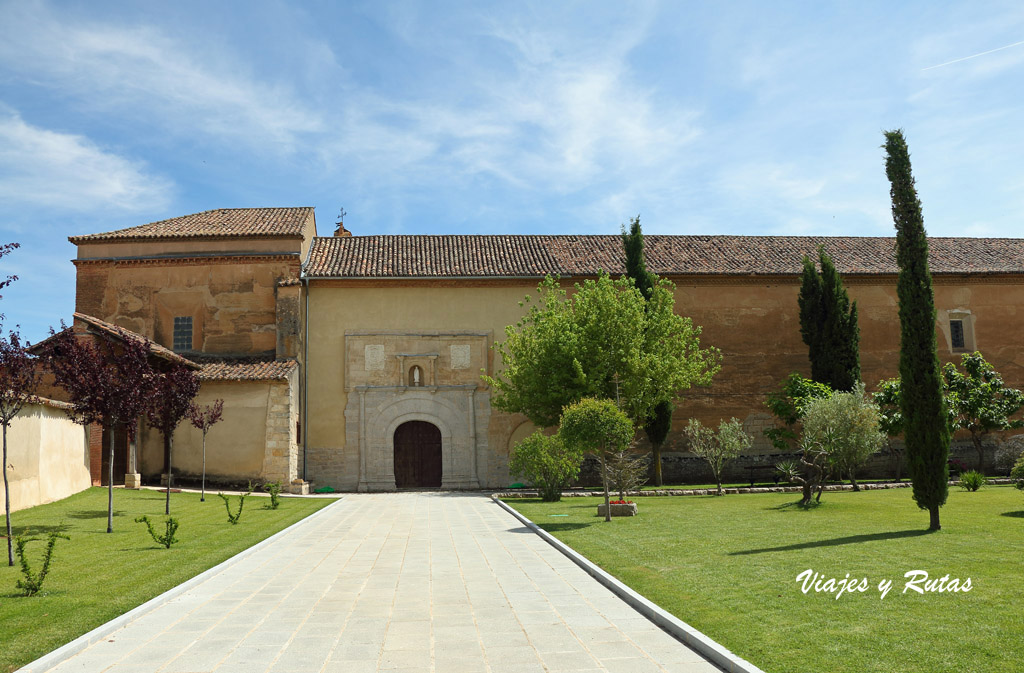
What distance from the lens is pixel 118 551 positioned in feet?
37.8

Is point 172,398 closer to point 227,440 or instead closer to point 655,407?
point 227,440

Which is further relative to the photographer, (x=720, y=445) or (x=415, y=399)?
(x=415, y=399)

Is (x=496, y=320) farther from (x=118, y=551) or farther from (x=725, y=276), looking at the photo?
(x=118, y=551)

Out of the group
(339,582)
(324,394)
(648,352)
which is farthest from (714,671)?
(324,394)

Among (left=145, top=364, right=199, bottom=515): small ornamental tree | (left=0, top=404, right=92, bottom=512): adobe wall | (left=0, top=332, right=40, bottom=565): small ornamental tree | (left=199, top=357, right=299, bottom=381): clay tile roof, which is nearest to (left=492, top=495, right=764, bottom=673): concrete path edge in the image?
(left=0, top=332, right=40, bottom=565): small ornamental tree

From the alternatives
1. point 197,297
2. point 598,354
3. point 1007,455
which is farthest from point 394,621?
point 1007,455

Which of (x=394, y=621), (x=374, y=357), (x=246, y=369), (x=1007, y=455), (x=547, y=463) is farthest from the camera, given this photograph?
(x=1007, y=455)

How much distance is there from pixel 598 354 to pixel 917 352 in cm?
1205

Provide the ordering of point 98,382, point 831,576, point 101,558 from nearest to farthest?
point 831,576 → point 101,558 → point 98,382

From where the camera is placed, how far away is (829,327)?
92.9 feet

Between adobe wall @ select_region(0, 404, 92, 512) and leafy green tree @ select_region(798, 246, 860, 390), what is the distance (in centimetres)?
2363

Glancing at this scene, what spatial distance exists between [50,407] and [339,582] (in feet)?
41.2

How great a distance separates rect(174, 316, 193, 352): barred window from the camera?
28.7 m

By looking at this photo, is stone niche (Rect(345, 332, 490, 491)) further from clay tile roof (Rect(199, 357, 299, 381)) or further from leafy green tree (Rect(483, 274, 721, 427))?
clay tile roof (Rect(199, 357, 299, 381))
